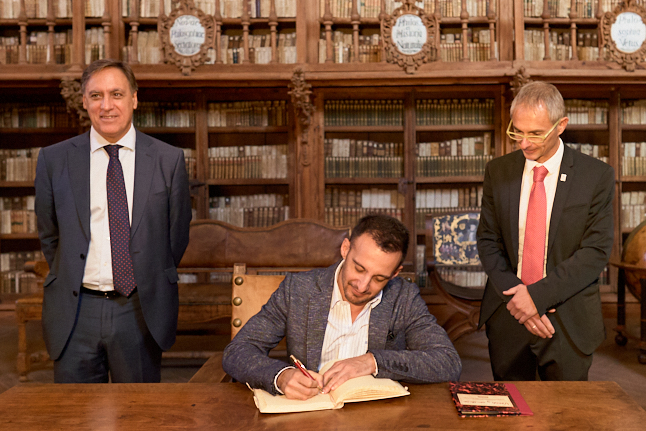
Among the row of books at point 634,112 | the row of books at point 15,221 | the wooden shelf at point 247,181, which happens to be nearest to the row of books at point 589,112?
the row of books at point 634,112

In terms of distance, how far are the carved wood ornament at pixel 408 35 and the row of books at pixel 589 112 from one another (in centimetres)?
172

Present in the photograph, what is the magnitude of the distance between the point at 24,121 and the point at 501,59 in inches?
188

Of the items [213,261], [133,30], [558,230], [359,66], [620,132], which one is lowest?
[213,261]

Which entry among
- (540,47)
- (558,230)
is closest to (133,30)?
(540,47)

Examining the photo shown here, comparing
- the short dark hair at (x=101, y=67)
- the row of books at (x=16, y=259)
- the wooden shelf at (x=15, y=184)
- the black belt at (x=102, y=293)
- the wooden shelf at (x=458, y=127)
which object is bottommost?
the row of books at (x=16, y=259)

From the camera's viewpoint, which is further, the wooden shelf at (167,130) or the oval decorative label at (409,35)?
the wooden shelf at (167,130)

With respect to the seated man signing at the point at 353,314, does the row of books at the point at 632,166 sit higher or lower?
higher

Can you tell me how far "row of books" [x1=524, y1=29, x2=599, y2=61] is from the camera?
5090 millimetres

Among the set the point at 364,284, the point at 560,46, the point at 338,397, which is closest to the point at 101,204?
A: the point at 364,284

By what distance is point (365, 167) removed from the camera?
5.25 meters

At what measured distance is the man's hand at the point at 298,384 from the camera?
132cm

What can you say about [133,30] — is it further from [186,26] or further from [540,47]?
[540,47]

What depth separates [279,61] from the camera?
5.14m

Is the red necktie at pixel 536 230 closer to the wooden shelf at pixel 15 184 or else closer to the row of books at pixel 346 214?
the row of books at pixel 346 214
